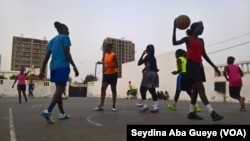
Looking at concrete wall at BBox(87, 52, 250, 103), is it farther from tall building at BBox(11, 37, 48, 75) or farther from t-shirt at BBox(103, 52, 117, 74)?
tall building at BBox(11, 37, 48, 75)

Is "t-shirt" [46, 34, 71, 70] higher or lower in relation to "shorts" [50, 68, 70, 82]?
higher

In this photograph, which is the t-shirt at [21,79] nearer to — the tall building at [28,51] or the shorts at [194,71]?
the shorts at [194,71]

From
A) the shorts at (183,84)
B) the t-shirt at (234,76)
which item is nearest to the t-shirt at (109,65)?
the shorts at (183,84)

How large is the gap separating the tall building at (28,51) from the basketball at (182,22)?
244ft

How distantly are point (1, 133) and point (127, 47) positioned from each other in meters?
61.7

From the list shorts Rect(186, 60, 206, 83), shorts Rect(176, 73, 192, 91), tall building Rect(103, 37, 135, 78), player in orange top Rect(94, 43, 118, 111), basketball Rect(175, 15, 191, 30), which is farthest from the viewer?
tall building Rect(103, 37, 135, 78)

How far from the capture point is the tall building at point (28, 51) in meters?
79.2

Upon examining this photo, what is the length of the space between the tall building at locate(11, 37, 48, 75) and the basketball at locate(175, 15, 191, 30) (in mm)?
74320

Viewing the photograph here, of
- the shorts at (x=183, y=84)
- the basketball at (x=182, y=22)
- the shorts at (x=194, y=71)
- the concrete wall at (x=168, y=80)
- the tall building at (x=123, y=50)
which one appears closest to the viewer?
the shorts at (x=194, y=71)

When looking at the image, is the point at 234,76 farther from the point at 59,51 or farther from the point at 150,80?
the point at 59,51

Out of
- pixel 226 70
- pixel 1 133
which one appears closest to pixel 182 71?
pixel 226 70

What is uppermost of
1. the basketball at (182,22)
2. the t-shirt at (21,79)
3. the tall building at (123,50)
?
the tall building at (123,50)

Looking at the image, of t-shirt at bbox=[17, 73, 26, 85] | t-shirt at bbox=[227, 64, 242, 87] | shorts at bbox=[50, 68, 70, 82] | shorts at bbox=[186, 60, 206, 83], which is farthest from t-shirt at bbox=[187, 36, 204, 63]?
t-shirt at bbox=[17, 73, 26, 85]

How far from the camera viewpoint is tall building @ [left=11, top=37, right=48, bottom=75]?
79.2m
